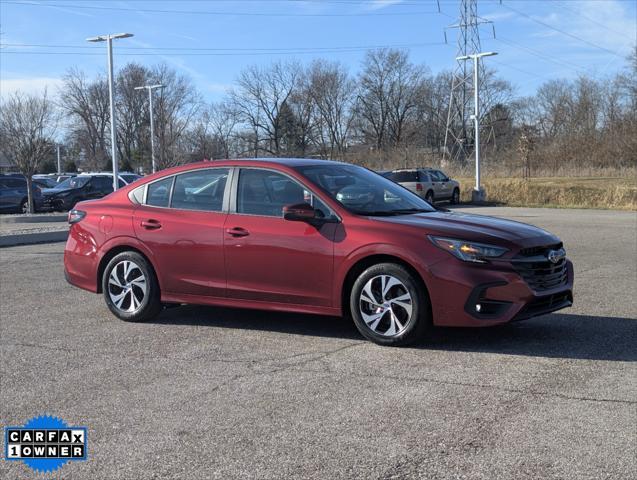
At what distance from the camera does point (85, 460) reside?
403cm

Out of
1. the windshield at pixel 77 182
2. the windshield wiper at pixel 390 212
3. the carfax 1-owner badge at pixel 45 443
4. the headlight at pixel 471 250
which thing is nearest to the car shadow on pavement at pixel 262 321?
the windshield wiper at pixel 390 212

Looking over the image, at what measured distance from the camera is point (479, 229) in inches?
250

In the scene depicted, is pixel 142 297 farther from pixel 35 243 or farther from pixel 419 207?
pixel 35 243

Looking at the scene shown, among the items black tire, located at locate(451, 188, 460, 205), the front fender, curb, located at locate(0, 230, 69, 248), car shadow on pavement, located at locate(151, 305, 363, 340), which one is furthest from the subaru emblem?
black tire, located at locate(451, 188, 460, 205)

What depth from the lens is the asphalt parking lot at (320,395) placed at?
12.9ft

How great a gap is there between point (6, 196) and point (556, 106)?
55.4 meters

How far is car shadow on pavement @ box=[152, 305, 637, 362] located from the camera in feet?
20.5

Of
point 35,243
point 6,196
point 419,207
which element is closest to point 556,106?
point 6,196

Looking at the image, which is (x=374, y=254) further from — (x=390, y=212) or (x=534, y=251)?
(x=534, y=251)

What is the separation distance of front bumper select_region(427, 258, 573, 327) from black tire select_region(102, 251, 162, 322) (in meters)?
2.91

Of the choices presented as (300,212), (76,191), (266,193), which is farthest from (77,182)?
(300,212)

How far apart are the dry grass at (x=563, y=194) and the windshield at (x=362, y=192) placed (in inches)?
1095

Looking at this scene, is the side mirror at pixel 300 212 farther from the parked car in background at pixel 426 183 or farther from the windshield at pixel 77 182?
the windshield at pixel 77 182

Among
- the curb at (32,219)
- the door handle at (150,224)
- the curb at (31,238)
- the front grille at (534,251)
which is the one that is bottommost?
the curb at (31,238)
